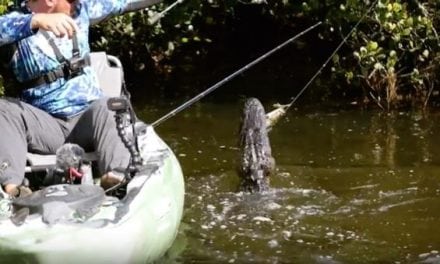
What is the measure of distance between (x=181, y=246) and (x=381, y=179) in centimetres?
168

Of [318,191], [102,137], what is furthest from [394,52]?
[102,137]

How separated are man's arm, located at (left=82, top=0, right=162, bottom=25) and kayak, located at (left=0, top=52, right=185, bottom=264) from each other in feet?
3.37

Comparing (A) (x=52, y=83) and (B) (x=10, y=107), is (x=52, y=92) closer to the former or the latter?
(A) (x=52, y=83)

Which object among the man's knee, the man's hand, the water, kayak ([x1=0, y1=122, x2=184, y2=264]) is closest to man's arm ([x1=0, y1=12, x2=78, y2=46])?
the man's hand

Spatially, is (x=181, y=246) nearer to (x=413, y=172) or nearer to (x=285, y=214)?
(x=285, y=214)

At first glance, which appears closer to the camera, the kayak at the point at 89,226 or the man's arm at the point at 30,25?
the kayak at the point at 89,226

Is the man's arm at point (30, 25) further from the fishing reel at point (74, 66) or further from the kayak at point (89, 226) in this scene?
the kayak at point (89, 226)

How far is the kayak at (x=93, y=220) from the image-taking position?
14.2ft

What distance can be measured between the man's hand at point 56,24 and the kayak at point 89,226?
0.75 meters

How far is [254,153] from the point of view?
21.3ft

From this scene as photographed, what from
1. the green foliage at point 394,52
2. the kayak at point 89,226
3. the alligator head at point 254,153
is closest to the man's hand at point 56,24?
the kayak at point 89,226

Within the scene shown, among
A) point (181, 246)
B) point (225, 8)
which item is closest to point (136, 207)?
point (181, 246)

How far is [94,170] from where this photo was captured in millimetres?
5312

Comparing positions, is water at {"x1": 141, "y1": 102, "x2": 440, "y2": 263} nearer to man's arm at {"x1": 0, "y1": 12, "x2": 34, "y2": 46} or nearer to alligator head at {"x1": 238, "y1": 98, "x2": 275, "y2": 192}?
alligator head at {"x1": 238, "y1": 98, "x2": 275, "y2": 192}
